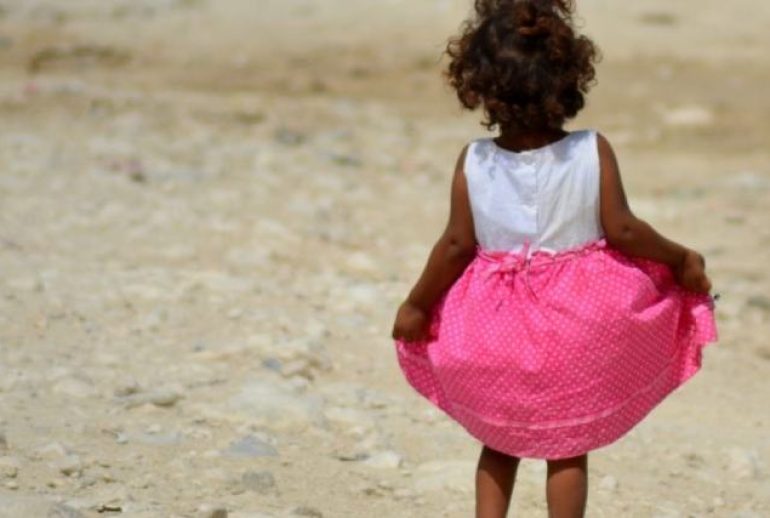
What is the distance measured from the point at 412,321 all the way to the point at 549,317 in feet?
1.18

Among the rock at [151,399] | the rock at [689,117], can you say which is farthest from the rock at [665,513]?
the rock at [689,117]

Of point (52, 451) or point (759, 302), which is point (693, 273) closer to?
point (52, 451)

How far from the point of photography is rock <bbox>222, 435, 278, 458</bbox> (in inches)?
205

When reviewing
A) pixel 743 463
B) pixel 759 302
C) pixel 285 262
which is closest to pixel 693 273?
pixel 743 463

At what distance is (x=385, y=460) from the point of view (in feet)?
17.3

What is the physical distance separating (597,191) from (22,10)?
47.3 feet

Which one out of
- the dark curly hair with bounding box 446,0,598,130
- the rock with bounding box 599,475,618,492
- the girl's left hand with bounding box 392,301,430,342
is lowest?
the rock with bounding box 599,475,618,492

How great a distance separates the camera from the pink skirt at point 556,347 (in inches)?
159

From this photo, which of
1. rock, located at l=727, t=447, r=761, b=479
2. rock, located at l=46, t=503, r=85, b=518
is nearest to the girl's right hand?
rock, located at l=727, t=447, r=761, b=479

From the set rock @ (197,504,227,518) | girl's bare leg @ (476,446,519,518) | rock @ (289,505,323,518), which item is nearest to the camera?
girl's bare leg @ (476,446,519,518)

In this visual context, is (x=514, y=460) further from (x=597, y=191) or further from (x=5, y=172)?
(x=5, y=172)

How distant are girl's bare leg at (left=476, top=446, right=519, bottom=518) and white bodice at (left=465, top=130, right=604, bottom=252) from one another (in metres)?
0.52

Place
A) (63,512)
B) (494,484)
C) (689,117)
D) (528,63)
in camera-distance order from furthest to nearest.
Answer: (689,117)
(63,512)
(494,484)
(528,63)

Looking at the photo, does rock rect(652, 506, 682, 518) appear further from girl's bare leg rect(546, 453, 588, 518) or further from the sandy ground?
girl's bare leg rect(546, 453, 588, 518)
